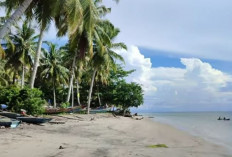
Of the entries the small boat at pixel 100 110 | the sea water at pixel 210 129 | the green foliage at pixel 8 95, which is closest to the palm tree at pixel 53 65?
the small boat at pixel 100 110

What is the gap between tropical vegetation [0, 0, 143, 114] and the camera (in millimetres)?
12062

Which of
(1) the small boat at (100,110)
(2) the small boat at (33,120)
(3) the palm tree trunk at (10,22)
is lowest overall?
(2) the small boat at (33,120)

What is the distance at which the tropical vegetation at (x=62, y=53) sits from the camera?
12062 mm

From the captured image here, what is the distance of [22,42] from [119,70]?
63.3 ft

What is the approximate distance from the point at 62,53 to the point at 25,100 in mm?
18899

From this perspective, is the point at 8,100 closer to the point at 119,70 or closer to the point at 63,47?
the point at 63,47

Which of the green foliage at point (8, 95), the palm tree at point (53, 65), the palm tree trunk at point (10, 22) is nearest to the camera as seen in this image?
the palm tree trunk at point (10, 22)

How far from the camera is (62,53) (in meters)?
38.6

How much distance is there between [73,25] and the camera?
36.6 feet

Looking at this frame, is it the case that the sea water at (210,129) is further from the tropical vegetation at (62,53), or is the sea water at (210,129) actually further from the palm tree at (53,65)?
the palm tree at (53,65)

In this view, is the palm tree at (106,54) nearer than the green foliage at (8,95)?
No

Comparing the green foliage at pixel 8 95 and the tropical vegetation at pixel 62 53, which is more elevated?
the tropical vegetation at pixel 62 53

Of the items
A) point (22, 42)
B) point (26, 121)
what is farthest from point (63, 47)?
point (26, 121)

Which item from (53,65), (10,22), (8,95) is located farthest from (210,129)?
(10,22)
